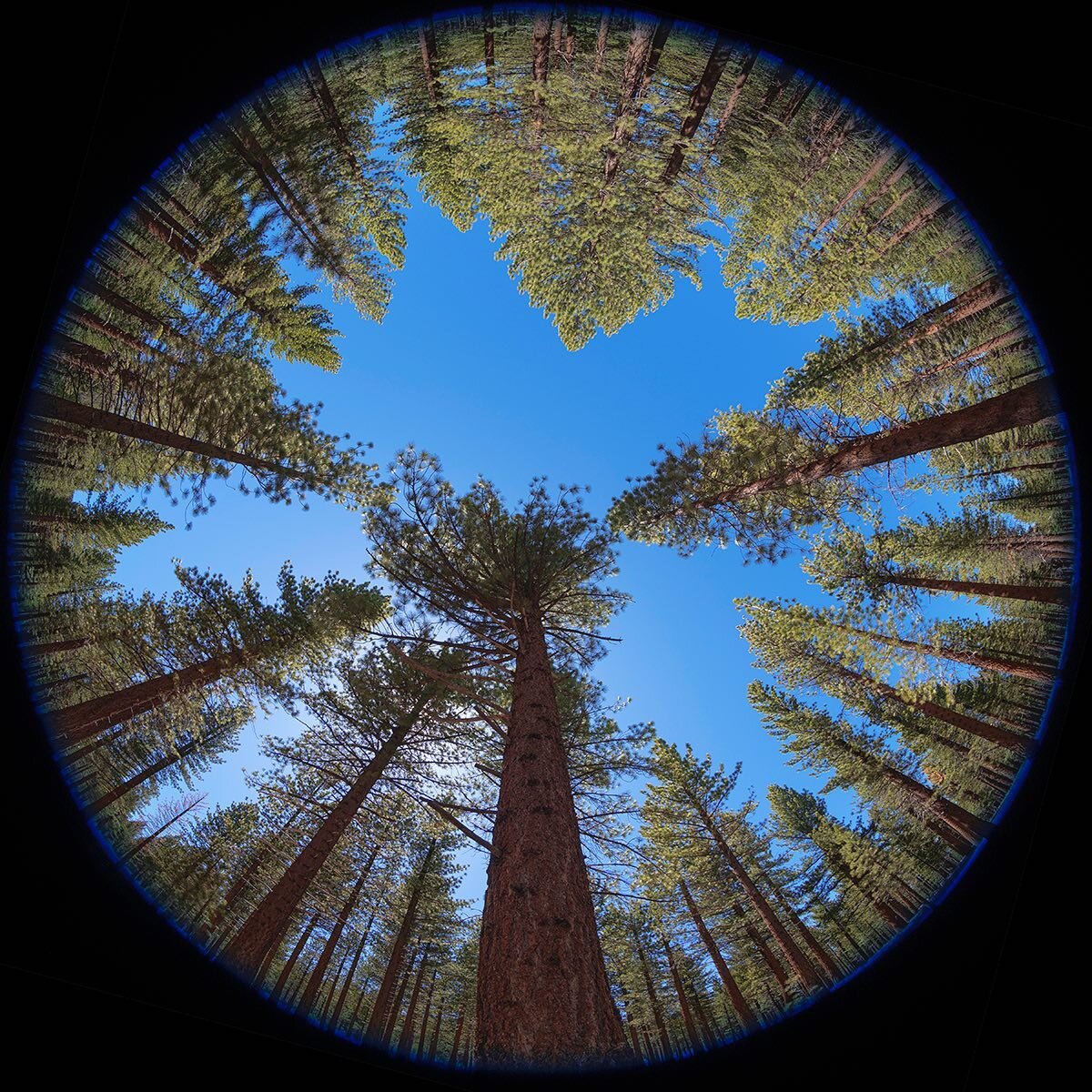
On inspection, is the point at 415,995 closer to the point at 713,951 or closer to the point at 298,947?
the point at 298,947

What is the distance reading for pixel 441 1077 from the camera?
→ 174 inches

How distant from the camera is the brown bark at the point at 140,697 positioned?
5.96 meters

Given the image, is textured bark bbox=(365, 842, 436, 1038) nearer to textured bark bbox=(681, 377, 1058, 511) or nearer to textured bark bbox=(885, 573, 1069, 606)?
textured bark bbox=(681, 377, 1058, 511)

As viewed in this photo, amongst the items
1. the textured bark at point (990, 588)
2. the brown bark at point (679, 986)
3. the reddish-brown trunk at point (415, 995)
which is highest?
the textured bark at point (990, 588)

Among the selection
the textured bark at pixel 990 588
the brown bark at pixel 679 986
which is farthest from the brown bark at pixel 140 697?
the textured bark at pixel 990 588

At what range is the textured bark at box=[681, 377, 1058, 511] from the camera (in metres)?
5.09

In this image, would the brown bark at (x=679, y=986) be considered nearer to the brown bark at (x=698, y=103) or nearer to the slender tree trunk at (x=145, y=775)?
the slender tree trunk at (x=145, y=775)

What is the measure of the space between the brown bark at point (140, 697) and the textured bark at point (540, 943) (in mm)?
4883

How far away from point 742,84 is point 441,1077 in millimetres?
9749

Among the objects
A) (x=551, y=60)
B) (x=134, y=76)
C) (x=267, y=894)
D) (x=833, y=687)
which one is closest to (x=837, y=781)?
(x=833, y=687)

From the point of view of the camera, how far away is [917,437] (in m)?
6.51

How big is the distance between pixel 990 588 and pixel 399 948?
12815 mm

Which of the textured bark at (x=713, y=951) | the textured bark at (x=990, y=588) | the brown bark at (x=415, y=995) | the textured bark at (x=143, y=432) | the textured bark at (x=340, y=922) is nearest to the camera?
the textured bark at (x=143, y=432)

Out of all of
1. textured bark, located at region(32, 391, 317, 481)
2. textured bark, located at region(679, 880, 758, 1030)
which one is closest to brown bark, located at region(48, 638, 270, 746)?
textured bark, located at region(32, 391, 317, 481)
